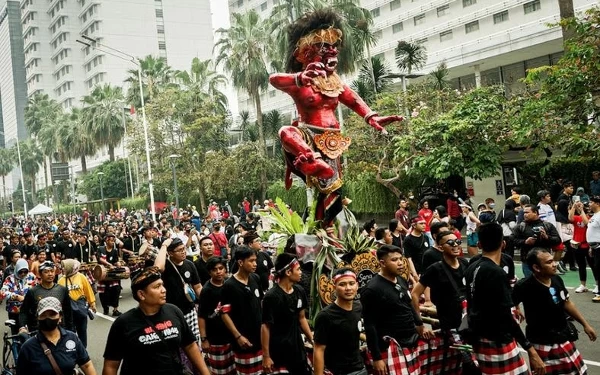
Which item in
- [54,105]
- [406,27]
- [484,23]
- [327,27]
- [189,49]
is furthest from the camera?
[189,49]

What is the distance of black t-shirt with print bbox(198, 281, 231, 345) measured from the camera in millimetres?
5840

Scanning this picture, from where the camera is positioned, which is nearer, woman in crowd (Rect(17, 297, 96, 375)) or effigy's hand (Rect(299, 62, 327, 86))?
woman in crowd (Rect(17, 297, 96, 375))

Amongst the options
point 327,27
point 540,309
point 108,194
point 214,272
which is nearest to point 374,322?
point 540,309

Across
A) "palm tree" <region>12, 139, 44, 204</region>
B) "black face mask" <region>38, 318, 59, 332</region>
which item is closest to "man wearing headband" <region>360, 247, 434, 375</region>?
"black face mask" <region>38, 318, 59, 332</region>

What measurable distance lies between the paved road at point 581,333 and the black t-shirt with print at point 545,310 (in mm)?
1878

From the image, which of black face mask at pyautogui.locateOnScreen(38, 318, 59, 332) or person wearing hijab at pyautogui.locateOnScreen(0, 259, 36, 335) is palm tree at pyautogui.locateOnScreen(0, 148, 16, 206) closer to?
person wearing hijab at pyautogui.locateOnScreen(0, 259, 36, 335)

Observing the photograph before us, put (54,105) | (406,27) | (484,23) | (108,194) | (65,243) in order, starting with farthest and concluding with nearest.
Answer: (54,105) < (108,194) < (406,27) < (484,23) < (65,243)

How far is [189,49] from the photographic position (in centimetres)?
8844

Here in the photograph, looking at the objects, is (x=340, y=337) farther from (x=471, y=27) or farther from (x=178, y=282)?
(x=471, y=27)

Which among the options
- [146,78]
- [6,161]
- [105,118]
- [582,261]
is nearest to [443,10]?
[146,78]

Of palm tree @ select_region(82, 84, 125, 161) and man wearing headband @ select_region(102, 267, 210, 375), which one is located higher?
palm tree @ select_region(82, 84, 125, 161)

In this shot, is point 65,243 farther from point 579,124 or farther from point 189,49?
point 189,49

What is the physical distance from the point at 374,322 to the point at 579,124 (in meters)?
12.3

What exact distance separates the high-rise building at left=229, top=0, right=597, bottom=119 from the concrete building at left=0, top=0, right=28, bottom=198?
271ft
